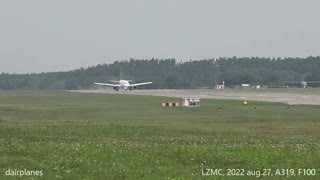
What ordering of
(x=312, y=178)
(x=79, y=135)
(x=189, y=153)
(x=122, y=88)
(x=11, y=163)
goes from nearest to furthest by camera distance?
(x=312, y=178) → (x=11, y=163) → (x=189, y=153) → (x=79, y=135) → (x=122, y=88)

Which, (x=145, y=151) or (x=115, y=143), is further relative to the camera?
(x=115, y=143)

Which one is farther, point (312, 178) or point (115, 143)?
point (115, 143)

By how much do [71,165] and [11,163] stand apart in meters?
2.24

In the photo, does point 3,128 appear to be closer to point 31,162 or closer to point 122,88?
point 31,162

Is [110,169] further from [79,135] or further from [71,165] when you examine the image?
[79,135]

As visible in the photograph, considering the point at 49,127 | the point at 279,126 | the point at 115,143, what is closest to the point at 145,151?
the point at 115,143

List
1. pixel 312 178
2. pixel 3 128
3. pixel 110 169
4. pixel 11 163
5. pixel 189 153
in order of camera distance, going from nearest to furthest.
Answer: pixel 312 178 → pixel 110 169 → pixel 11 163 → pixel 189 153 → pixel 3 128

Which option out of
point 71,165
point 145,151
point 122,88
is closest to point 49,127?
point 145,151

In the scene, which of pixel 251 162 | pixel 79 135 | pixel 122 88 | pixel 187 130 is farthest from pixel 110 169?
pixel 122 88

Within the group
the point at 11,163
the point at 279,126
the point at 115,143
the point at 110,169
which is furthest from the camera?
the point at 279,126

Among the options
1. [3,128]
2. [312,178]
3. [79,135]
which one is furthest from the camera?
[3,128]

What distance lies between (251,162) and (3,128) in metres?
19.9

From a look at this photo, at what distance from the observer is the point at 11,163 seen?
19688 mm

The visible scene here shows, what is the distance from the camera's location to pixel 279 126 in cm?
3866
